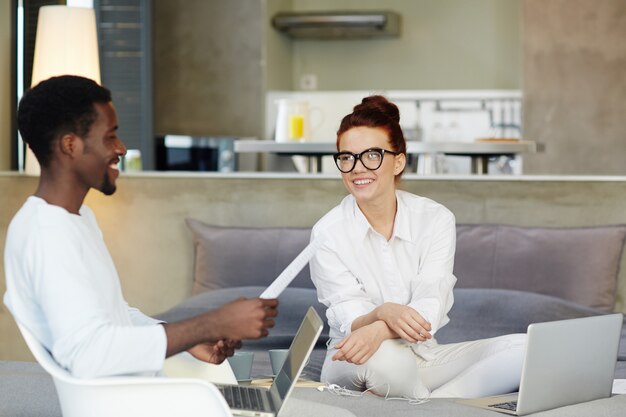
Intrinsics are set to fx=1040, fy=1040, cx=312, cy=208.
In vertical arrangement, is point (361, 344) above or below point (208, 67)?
below

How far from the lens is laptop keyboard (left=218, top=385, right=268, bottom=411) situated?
1723mm

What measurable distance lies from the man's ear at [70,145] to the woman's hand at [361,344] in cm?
92

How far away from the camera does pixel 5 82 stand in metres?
4.36

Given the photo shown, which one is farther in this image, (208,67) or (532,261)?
(208,67)

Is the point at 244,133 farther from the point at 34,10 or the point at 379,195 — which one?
the point at 379,195

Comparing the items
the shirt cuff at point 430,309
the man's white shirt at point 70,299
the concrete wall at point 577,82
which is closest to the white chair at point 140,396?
the man's white shirt at point 70,299

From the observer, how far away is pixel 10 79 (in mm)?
4387

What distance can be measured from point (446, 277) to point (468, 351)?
19cm

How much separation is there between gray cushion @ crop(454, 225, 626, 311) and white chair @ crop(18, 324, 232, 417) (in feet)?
7.08

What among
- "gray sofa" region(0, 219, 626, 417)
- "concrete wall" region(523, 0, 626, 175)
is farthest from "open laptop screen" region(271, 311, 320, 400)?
"concrete wall" region(523, 0, 626, 175)

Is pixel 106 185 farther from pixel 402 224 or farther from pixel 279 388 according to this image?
pixel 402 224

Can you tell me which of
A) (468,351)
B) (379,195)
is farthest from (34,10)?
(468,351)

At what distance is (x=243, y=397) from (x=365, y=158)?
1.01 metres

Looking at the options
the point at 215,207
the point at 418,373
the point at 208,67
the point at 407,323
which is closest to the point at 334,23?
the point at 208,67
